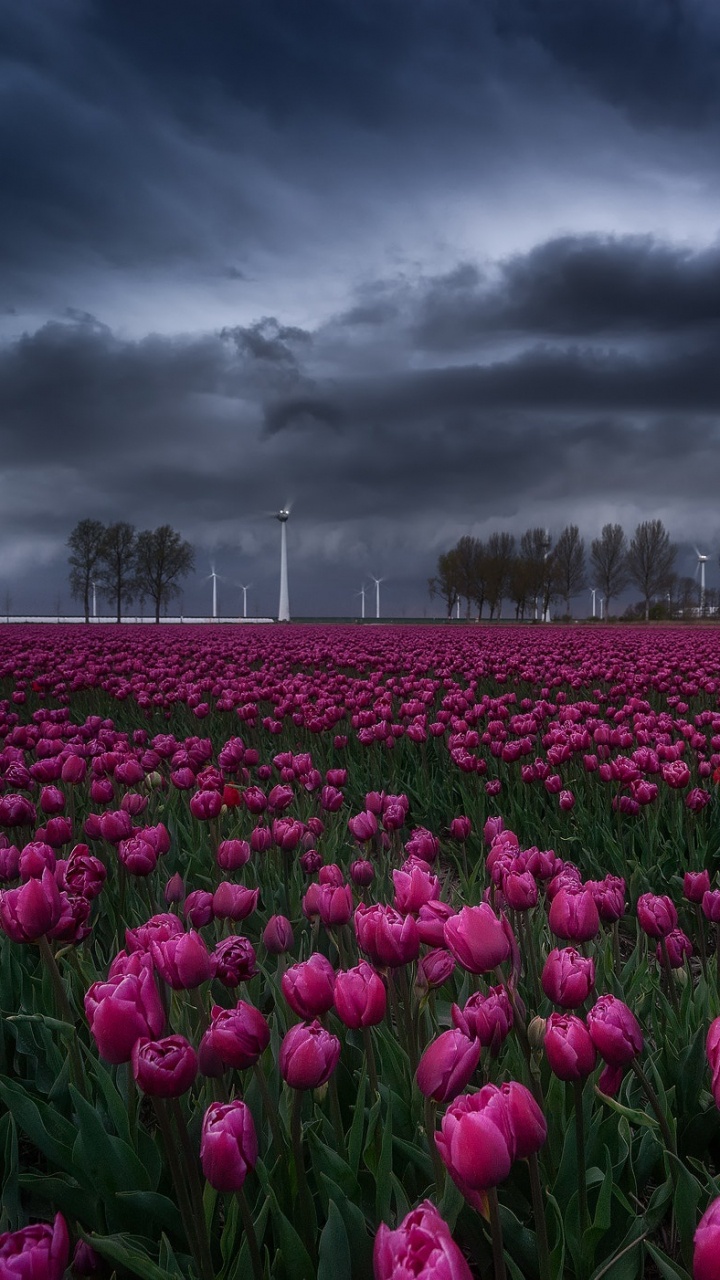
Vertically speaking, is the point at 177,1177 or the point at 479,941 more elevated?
the point at 479,941

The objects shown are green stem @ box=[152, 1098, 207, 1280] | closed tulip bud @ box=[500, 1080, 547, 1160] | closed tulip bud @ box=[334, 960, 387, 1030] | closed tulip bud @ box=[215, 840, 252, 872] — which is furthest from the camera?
closed tulip bud @ box=[215, 840, 252, 872]

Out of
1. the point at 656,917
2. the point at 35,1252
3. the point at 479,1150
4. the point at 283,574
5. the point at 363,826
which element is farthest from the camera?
the point at 283,574

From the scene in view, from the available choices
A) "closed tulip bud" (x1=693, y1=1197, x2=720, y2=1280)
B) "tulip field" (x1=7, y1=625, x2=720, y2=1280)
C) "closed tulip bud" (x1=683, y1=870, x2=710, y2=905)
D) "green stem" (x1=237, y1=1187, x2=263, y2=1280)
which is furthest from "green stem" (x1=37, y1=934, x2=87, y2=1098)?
"closed tulip bud" (x1=683, y1=870, x2=710, y2=905)

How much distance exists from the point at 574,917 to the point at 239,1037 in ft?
3.19

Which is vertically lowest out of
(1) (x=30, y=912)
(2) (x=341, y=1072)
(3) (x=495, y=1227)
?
(2) (x=341, y=1072)

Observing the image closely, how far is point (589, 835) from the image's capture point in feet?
19.1

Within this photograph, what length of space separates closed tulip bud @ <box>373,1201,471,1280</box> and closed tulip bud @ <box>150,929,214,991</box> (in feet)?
3.13

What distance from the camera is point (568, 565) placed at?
329 feet

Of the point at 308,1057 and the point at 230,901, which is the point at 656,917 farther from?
the point at 308,1057

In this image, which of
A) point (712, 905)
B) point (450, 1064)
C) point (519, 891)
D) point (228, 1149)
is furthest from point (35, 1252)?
point (712, 905)

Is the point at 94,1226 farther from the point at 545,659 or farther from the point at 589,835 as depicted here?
the point at 545,659

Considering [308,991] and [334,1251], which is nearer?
[334,1251]

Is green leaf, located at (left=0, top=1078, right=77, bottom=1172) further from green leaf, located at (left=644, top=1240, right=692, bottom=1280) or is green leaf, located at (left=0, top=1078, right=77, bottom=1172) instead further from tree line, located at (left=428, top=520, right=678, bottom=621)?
tree line, located at (left=428, top=520, right=678, bottom=621)

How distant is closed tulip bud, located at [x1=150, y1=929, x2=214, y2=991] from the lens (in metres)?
1.91
